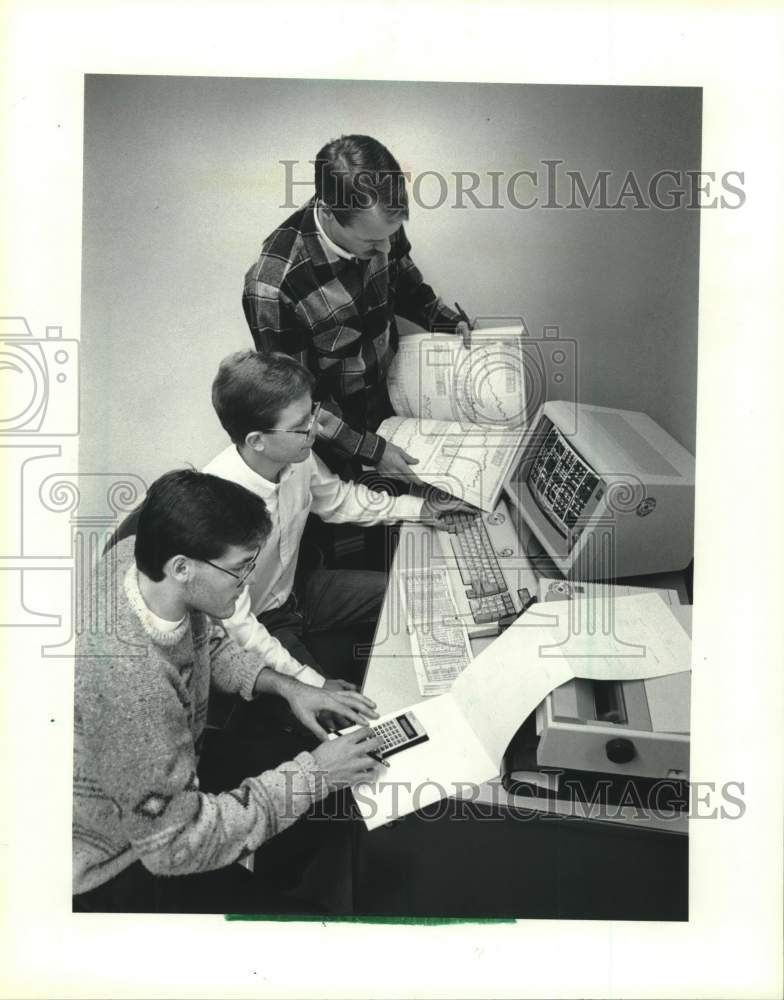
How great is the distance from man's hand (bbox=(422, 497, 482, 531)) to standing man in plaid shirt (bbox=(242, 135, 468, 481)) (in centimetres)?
18

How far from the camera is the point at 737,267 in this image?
6.38 feet

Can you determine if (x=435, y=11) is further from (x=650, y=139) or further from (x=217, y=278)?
(x=217, y=278)

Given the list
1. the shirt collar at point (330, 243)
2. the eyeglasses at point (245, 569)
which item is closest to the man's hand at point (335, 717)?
the eyeglasses at point (245, 569)

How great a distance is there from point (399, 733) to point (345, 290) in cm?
84

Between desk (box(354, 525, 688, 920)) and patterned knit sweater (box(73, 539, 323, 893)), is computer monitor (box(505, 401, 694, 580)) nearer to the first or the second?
desk (box(354, 525, 688, 920))

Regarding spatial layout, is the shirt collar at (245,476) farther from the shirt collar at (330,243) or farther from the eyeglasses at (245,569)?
the shirt collar at (330,243)

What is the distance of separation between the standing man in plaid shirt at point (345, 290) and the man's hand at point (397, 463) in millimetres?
53

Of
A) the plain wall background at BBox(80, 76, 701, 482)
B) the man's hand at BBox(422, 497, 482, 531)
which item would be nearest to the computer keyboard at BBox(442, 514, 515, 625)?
the man's hand at BBox(422, 497, 482, 531)

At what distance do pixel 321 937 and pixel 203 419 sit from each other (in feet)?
3.34

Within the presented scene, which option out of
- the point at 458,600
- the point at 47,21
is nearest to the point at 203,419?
the point at 458,600

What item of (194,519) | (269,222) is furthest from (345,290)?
(194,519)

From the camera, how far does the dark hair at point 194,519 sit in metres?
1.80

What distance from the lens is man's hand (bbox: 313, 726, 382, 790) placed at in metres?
1.83

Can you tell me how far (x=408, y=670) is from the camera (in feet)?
6.16
